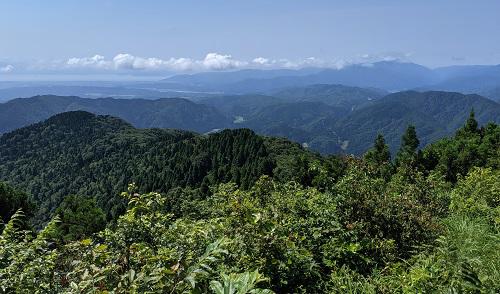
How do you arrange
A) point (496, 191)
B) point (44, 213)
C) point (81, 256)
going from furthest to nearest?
point (44, 213)
point (496, 191)
point (81, 256)

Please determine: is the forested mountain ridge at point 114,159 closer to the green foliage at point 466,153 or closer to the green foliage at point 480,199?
the green foliage at point 466,153

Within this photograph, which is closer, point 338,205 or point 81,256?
point 81,256

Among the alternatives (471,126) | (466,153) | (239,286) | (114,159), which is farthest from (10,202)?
(114,159)

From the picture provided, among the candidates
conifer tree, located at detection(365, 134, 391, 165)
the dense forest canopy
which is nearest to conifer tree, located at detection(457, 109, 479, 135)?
conifer tree, located at detection(365, 134, 391, 165)

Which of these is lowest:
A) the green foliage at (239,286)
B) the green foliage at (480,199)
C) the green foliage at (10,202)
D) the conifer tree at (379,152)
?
the green foliage at (10,202)

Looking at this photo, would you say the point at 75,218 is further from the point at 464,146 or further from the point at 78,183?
the point at 78,183

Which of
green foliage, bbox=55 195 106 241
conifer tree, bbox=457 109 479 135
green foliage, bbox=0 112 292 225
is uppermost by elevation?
conifer tree, bbox=457 109 479 135

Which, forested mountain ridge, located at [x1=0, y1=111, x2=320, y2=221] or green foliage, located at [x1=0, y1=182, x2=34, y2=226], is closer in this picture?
green foliage, located at [x1=0, y1=182, x2=34, y2=226]

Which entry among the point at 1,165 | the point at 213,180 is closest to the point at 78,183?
the point at 1,165

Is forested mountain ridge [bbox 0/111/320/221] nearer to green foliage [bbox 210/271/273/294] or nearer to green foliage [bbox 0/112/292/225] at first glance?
green foliage [bbox 0/112/292/225]

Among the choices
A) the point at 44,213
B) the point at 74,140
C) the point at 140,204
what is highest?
the point at 140,204

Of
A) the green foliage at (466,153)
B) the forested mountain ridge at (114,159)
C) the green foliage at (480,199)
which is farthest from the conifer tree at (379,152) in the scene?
the green foliage at (480,199)

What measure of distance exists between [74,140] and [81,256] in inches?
7301

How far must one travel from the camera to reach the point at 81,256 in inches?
223
